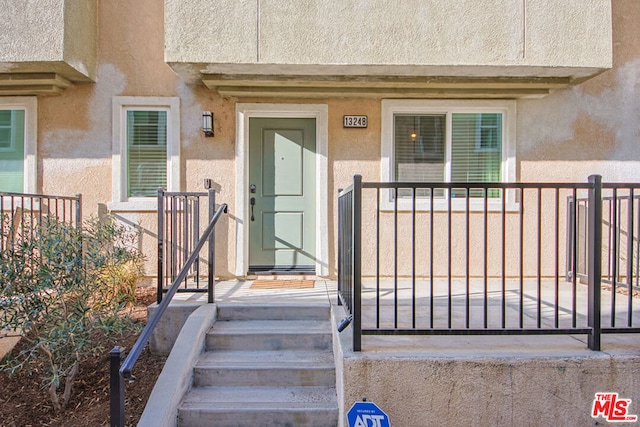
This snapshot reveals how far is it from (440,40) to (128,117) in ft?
13.0

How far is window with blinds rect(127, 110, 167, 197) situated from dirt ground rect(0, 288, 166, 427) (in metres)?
2.30

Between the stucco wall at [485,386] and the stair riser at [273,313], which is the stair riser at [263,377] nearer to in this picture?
the stucco wall at [485,386]

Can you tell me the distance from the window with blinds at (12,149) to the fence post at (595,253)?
6228 millimetres

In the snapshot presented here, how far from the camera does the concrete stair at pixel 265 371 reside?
287 cm

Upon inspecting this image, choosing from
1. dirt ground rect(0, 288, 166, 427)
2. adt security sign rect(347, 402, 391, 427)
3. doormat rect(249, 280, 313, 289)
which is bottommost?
→ dirt ground rect(0, 288, 166, 427)

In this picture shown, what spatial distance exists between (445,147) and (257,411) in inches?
160

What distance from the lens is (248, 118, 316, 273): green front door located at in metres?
5.56

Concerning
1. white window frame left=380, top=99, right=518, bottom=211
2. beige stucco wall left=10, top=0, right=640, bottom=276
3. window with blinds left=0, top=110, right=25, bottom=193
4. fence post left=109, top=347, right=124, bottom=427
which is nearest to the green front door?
beige stucco wall left=10, top=0, right=640, bottom=276

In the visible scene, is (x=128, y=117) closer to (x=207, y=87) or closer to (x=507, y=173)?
(x=207, y=87)

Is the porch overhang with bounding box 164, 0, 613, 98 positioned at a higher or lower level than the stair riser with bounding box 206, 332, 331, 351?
higher

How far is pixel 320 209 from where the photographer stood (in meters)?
5.45

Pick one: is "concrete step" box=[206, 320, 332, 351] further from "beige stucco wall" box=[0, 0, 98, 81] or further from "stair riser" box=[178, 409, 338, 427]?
"beige stucco wall" box=[0, 0, 98, 81]

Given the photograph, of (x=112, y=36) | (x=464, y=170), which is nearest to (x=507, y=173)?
(x=464, y=170)

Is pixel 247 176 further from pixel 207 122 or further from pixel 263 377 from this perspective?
pixel 263 377
